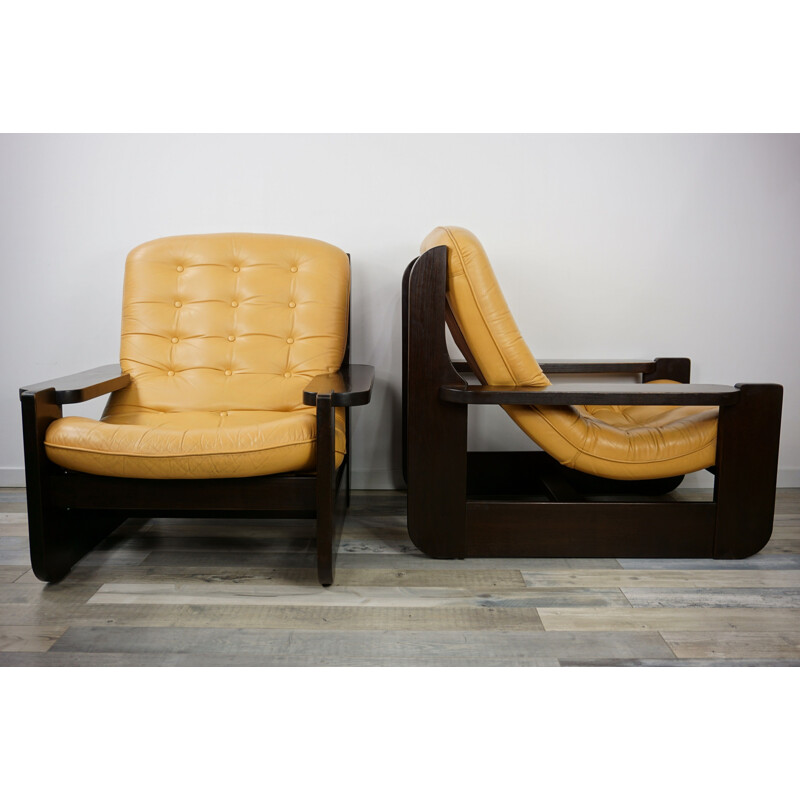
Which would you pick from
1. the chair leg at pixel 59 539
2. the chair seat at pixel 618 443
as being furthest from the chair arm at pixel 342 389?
the chair leg at pixel 59 539

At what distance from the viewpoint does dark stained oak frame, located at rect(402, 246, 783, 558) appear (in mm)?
1835

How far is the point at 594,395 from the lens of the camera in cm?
176

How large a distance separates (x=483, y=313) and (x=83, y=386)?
1180mm

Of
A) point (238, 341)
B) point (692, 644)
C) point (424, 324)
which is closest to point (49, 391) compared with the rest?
point (238, 341)

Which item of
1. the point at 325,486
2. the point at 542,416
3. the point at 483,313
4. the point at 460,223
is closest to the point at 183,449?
the point at 325,486

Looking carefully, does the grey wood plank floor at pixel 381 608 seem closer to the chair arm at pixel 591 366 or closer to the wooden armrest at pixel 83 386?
the wooden armrest at pixel 83 386

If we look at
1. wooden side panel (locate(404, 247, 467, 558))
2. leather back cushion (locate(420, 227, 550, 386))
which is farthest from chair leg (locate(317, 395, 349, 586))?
leather back cushion (locate(420, 227, 550, 386))

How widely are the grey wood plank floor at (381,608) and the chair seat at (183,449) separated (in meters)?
0.34

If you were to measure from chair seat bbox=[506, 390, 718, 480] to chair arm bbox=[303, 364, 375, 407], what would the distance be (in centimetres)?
45

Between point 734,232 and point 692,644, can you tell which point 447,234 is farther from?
point 734,232

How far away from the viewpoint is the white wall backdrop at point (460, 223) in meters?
2.56

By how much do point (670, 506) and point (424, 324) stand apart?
0.94m

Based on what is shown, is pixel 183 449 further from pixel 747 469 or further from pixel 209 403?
pixel 747 469

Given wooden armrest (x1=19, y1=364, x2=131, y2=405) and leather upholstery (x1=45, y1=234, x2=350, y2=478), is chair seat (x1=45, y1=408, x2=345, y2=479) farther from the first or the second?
leather upholstery (x1=45, y1=234, x2=350, y2=478)
